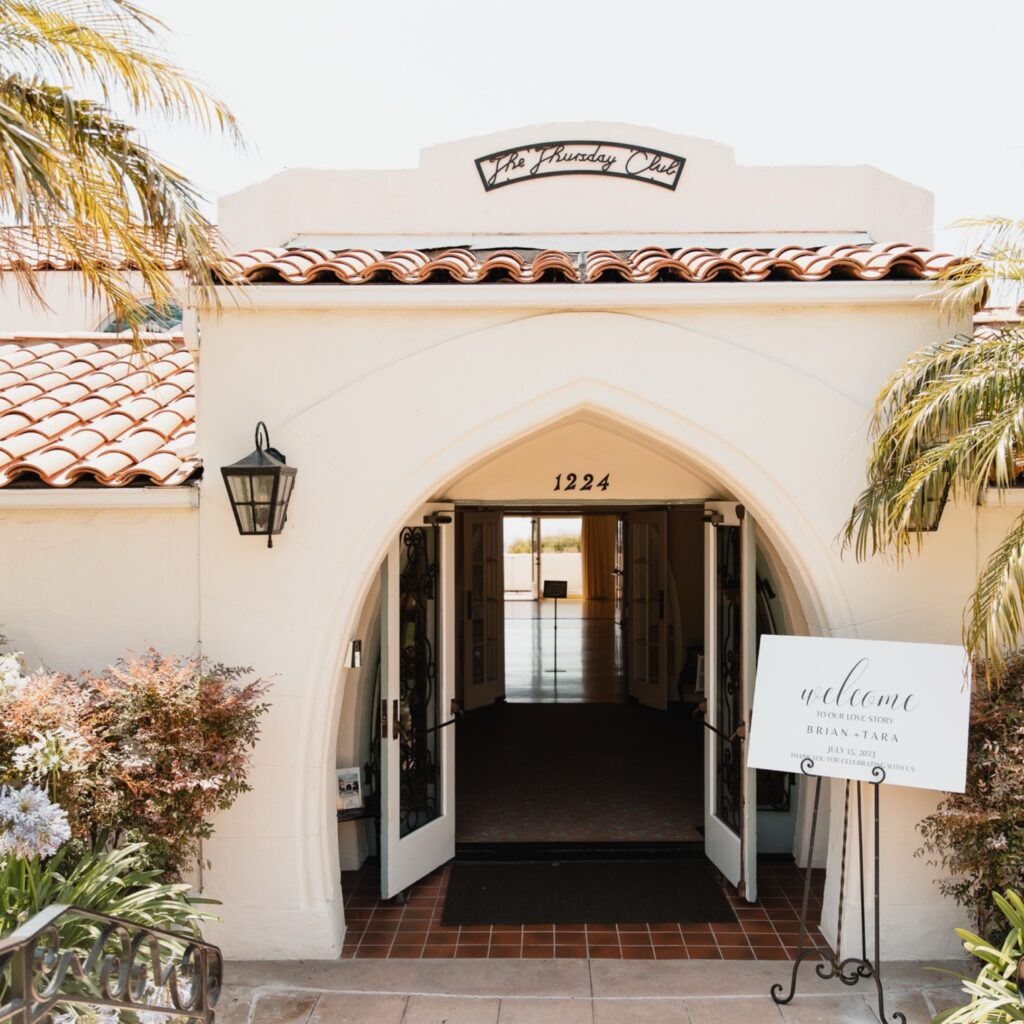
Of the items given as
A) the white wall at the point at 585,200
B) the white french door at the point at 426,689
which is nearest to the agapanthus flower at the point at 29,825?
the white french door at the point at 426,689

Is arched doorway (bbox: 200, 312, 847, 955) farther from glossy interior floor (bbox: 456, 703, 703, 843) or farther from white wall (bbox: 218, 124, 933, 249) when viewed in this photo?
white wall (bbox: 218, 124, 933, 249)

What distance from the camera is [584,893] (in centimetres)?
647

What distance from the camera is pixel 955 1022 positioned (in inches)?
164

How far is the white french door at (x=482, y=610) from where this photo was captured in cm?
1141

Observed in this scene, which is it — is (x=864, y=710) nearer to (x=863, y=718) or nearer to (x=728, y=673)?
(x=863, y=718)

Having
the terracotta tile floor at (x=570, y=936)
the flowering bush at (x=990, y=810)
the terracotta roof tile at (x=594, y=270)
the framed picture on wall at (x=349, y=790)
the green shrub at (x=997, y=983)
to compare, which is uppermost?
the terracotta roof tile at (x=594, y=270)

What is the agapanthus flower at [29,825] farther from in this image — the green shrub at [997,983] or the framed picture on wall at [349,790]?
the green shrub at [997,983]

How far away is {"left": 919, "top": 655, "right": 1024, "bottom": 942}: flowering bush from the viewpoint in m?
4.62

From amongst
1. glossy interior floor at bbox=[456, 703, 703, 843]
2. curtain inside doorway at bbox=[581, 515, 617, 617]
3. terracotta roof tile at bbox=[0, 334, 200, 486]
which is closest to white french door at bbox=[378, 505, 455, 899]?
glossy interior floor at bbox=[456, 703, 703, 843]

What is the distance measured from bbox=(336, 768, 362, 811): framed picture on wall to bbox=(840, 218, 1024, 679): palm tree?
368cm

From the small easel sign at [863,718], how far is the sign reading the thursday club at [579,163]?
457 cm

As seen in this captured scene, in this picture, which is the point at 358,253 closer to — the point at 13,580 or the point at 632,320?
the point at 632,320

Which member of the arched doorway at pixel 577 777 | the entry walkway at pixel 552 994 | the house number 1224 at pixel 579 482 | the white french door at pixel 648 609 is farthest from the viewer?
the white french door at pixel 648 609

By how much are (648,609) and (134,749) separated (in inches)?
316
